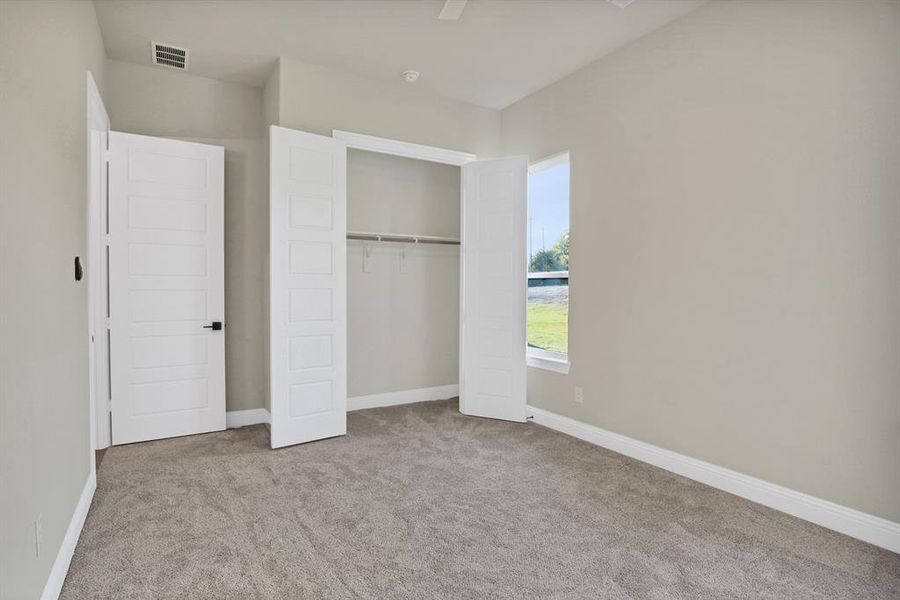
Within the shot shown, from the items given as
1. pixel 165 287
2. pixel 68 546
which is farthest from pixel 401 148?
pixel 68 546

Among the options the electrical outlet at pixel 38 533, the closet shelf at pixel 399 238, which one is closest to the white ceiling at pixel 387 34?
the closet shelf at pixel 399 238

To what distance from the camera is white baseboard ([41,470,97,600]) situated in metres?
1.78

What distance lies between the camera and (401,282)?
15.8 ft

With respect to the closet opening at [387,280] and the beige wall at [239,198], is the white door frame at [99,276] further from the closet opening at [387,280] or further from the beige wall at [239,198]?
the closet opening at [387,280]

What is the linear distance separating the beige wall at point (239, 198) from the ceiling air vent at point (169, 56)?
15cm

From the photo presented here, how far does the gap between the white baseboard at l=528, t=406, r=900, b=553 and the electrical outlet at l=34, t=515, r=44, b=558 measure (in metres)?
3.20

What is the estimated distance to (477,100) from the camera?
4555mm

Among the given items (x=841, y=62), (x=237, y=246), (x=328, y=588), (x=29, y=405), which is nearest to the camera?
(x=29, y=405)

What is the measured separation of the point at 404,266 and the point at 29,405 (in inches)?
135

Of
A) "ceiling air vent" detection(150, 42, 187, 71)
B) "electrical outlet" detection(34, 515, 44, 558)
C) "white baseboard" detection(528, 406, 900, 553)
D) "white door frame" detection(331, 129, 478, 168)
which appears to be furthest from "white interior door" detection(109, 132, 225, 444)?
"white baseboard" detection(528, 406, 900, 553)

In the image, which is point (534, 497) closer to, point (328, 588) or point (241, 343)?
point (328, 588)

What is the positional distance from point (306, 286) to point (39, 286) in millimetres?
1931

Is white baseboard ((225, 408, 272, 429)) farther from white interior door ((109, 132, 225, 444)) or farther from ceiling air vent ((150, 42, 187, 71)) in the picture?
ceiling air vent ((150, 42, 187, 71))

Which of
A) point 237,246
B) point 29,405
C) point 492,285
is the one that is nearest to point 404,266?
point 492,285
